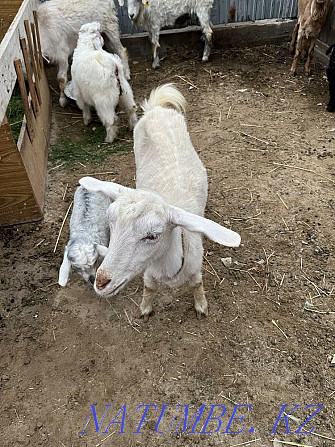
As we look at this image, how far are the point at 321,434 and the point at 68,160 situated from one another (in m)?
4.16

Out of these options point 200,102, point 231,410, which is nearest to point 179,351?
point 231,410

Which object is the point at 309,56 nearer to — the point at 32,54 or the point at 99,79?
the point at 99,79

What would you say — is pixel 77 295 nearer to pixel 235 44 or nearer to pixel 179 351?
pixel 179 351

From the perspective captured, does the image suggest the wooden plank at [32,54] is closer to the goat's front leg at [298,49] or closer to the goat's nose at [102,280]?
the goat's nose at [102,280]

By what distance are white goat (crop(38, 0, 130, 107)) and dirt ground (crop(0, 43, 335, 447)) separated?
235cm

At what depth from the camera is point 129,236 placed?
2.02 meters

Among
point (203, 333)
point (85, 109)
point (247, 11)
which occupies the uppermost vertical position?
point (247, 11)

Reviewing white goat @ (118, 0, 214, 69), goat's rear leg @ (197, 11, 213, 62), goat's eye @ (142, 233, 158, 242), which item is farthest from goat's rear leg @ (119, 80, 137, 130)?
goat's eye @ (142, 233, 158, 242)

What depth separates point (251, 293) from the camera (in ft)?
10.9

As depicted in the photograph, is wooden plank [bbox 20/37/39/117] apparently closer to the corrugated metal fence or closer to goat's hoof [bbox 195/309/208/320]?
goat's hoof [bbox 195/309/208/320]

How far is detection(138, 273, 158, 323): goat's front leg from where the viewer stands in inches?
114

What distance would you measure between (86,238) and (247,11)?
21.8 ft

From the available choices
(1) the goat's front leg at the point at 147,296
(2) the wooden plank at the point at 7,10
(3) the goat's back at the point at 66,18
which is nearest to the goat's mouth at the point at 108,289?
(1) the goat's front leg at the point at 147,296

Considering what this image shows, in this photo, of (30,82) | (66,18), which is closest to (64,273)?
(30,82)
